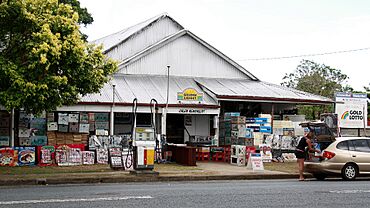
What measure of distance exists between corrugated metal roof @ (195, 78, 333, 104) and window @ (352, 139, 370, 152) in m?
8.06

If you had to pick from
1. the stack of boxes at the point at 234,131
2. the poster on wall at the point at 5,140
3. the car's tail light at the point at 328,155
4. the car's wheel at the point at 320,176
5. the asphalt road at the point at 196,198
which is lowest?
the car's wheel at the point at 320,176

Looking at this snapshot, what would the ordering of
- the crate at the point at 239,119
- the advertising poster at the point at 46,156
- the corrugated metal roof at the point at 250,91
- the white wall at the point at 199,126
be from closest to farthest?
the advertising poster at the point at 46,156
the crate at the point at 239,119
the corrugated metal roof at the point at 250,91
the white wall at the point at 199,126

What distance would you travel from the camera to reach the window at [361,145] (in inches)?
673

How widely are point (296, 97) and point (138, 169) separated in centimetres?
1169

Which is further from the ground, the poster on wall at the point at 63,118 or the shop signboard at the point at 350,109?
the shop signboard at the point at 350,109

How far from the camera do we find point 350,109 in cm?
2697

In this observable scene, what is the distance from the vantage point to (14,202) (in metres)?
10.3

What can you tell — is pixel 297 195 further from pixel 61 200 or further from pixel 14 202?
pixel 14 202

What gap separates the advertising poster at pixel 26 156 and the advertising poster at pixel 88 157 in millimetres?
1982

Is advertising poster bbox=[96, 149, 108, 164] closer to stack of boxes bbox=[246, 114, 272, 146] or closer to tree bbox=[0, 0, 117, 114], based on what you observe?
tree bbox=[0, 0, 117, 114]

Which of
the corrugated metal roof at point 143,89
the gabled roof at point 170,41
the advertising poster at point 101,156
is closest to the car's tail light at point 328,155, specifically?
the corrugated metal roof at point 143,89

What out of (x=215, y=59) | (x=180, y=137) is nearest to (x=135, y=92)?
(x=180, y=137)

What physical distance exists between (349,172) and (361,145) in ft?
3.46

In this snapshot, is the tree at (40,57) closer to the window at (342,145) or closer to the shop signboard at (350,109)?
the window at (342,145)
